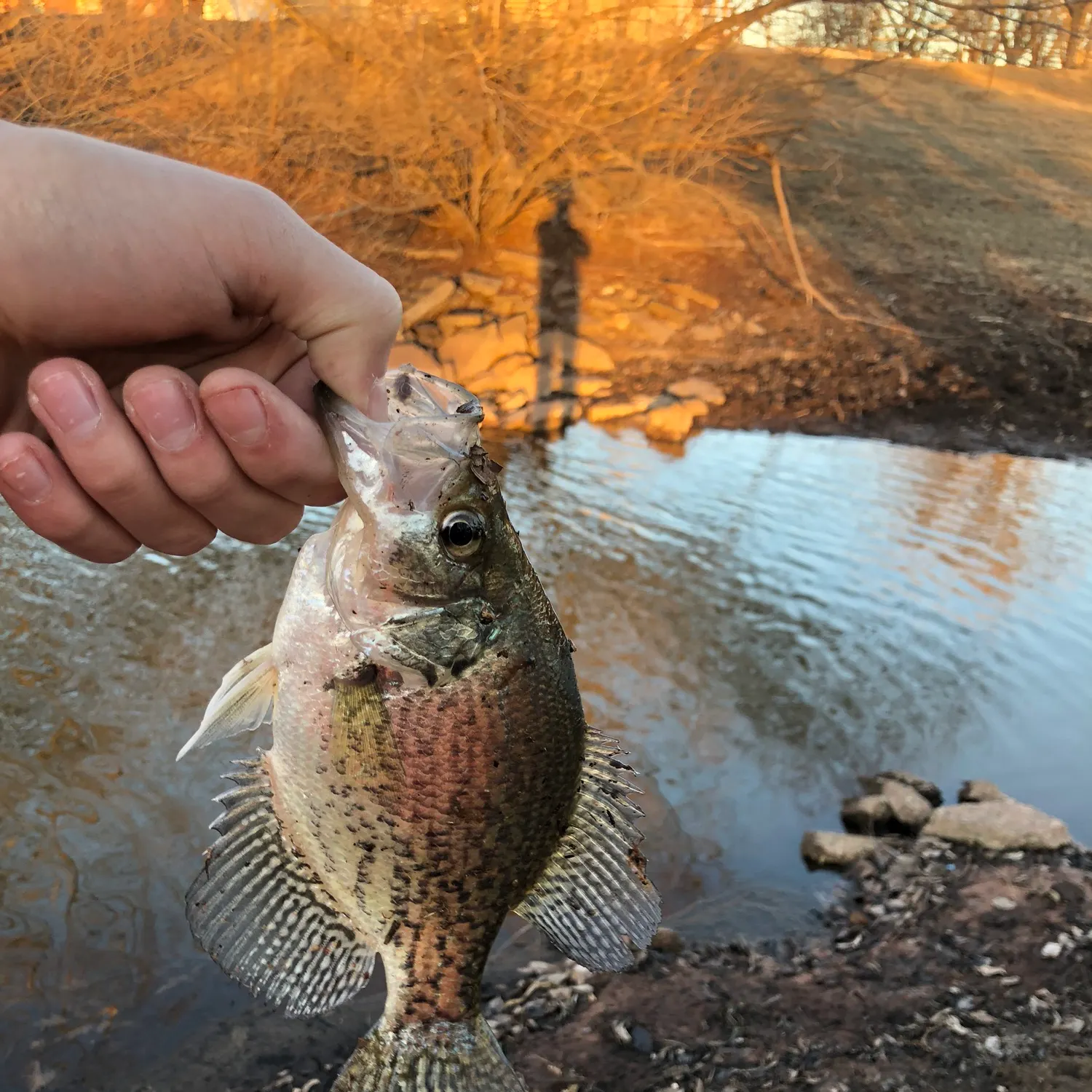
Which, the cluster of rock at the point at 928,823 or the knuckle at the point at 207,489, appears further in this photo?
the cluster of rock at the point at 928,823

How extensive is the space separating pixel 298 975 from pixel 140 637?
460 centimetres

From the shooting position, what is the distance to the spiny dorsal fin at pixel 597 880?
2.06m

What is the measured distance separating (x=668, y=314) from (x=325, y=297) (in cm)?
1227

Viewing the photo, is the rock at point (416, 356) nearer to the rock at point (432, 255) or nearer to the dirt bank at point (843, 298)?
the dirt bank at point (843, 298)

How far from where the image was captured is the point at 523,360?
478 inches

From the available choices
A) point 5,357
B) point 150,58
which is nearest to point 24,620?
point 5,357

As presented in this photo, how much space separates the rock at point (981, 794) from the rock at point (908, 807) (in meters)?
0.24

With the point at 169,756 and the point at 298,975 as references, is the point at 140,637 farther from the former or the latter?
the point at 298,975

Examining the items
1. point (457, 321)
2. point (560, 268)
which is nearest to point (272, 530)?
point (457, 321)

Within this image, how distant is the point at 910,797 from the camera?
17.6 feet

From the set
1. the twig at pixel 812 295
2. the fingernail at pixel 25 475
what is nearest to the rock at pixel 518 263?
the twig at pixel 812 295

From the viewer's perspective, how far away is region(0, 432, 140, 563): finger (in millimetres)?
1825

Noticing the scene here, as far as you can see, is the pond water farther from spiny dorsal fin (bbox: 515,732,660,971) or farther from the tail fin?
spiny dorsal fin (bbox: 515,732,660,971)

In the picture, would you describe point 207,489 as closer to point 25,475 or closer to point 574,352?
point 25,475
